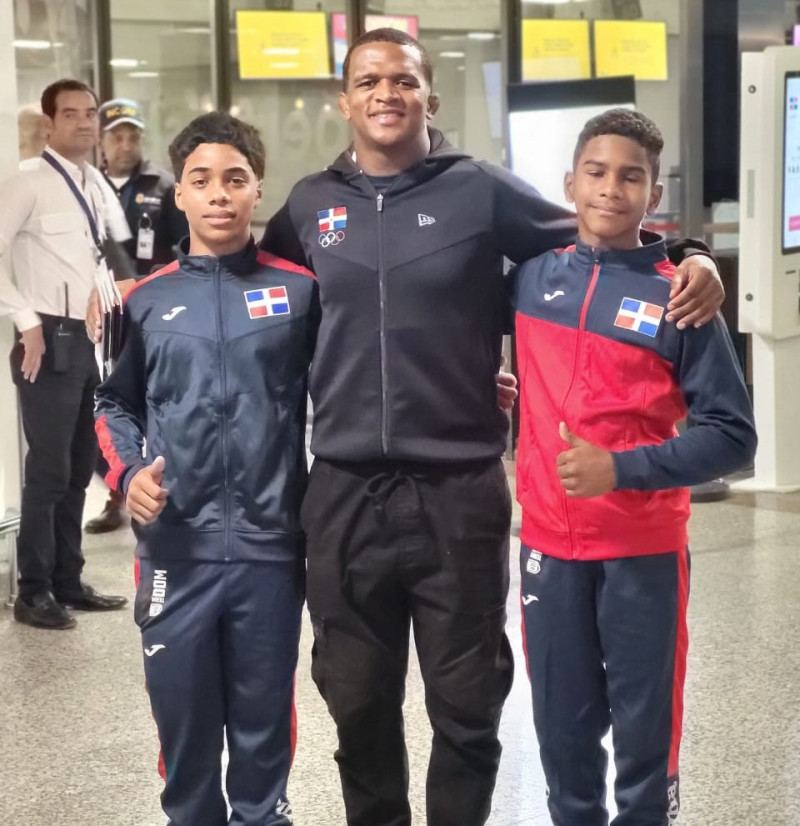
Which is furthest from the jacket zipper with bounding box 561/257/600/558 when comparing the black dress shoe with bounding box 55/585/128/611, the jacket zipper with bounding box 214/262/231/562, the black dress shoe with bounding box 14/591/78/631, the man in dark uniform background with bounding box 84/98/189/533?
the man in dark uniform background with bounding box 84/98/189/533

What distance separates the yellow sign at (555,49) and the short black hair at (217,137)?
241 inches

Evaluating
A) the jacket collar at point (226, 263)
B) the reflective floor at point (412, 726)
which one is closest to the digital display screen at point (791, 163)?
the reflective floor at point (412, 726)

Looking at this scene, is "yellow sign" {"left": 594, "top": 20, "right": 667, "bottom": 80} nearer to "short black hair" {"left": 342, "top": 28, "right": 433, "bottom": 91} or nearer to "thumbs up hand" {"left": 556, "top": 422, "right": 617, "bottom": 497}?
"short black hair" {"left": 342, "top": 28, "right": 433, "bottom": 91}

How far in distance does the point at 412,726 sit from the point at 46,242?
1.96 metres

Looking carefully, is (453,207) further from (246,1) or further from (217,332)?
(246,1)

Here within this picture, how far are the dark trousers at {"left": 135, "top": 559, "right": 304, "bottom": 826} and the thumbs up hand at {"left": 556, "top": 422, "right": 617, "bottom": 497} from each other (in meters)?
0.53

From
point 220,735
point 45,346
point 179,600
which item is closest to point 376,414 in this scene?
point 179,600

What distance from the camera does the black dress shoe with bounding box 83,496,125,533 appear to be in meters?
5.64

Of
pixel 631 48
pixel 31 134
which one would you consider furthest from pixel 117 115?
pixel 631 48

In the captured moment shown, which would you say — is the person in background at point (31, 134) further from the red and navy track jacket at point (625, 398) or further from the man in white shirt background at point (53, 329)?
the red and navy track jacket at point (625, 398)

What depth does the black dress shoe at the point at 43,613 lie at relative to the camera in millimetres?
4273

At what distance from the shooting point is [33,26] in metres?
7.34

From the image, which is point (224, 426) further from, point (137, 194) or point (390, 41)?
point (137, 194)

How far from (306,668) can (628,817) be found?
5.68ft
